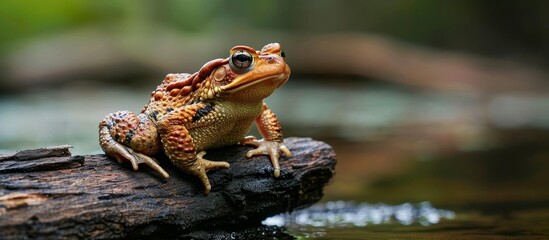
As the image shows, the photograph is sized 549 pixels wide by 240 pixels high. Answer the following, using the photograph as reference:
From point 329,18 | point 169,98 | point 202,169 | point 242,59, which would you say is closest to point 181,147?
point 202,169

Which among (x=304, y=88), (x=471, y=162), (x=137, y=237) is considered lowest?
(x=137, y=237)

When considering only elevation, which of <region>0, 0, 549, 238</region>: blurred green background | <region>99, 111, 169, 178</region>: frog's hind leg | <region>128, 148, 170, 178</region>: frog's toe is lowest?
<region>128, 148, 170, 178</region>: frog's toe

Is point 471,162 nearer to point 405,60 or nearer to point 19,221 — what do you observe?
point 19,221

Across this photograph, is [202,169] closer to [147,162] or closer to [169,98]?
[147,162]

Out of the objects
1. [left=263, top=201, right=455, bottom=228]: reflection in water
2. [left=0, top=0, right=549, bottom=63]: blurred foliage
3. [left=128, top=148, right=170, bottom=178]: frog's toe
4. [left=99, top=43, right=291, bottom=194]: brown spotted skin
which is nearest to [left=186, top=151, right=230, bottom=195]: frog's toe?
[left=99, top=43, right=291, bottom=194]: brown spotted skin

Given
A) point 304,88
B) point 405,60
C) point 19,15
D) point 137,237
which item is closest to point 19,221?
point 137,237

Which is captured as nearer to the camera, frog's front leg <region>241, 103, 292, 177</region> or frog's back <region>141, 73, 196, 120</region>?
frog's back <region>141, 73, 196, 120</region>

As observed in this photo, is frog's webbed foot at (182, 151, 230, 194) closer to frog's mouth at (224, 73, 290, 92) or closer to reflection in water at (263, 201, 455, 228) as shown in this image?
frog's mouth at (224, 73, 290, 92)
